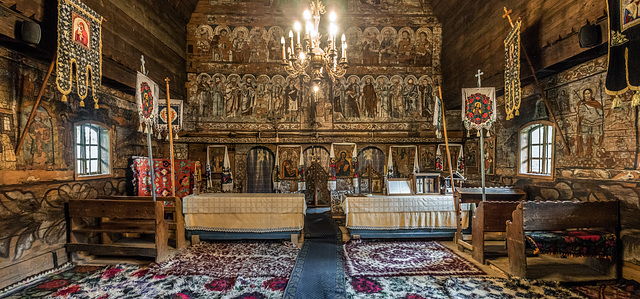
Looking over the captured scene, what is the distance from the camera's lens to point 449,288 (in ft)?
11.8

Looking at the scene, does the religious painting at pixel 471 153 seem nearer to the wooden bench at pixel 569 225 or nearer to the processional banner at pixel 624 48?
the wooden bench at pixel 569 225

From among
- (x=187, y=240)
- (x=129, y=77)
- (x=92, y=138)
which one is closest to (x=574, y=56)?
(x=187, y=240)

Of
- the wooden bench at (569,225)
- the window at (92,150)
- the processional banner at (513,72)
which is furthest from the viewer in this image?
the window at (92,150)

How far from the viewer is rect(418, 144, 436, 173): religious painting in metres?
9.33

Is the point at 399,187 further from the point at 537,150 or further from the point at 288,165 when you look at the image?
the point at 288,165

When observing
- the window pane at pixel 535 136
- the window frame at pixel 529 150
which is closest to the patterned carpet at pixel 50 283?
the window frame at pixel 529 150

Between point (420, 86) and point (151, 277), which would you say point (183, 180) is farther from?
point (420, 86)

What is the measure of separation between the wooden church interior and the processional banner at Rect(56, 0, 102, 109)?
0.03 metres

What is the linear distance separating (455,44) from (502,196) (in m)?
5.35

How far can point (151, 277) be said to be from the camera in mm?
4023

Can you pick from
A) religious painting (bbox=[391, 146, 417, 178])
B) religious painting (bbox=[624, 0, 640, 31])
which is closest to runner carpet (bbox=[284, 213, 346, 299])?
religious painting (bbox=[391, 146, 417, 178])

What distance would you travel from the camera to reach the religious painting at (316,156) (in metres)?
9.39

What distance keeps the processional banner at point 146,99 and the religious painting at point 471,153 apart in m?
8.67

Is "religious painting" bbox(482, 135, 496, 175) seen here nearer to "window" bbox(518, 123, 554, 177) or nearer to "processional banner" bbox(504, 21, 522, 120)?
"window" bbox(518, 123, 554, 177)
